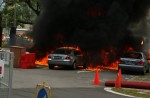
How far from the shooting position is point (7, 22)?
53594 millimetres

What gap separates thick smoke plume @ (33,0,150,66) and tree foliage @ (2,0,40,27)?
1079 centimetres

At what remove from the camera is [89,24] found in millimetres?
29641

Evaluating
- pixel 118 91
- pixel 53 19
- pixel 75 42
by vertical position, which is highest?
pixel 53 19

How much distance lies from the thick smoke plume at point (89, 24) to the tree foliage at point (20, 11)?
35.4ft

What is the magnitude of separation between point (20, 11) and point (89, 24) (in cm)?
2466

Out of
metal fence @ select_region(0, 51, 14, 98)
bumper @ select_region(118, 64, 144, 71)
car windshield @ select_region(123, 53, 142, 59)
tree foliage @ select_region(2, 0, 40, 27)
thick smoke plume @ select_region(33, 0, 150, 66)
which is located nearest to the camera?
metal fence @ select_region(0, 51, 14, 98)

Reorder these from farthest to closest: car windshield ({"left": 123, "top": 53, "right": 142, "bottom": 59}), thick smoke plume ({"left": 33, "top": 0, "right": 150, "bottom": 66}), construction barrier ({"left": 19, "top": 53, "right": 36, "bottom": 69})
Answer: thick smoke plume ({"left": 33, "top": 0, "right": 150, "bottom": 66}) → construction barrier ({"left": 19, "top": 53, "right": 36, "bottom": 69}) → car windshield ({"left": 123, "top": 53, "right": 142, "bottom": 59})

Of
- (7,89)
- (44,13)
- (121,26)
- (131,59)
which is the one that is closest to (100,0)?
(121,26)

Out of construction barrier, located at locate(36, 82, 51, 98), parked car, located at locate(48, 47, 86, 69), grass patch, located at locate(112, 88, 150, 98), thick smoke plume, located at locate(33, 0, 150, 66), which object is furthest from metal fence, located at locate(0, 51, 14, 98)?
thick smoke plume, located at locate(33, 0, 150, 66)

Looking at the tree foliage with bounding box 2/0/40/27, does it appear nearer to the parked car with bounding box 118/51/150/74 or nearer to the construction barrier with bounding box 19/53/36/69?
the construction barrier with bounding box 19/53/36/69

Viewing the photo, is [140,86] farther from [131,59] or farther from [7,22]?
[7,22]

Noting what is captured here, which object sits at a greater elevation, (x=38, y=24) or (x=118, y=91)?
(x=38, y=24)

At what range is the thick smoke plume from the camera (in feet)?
93.5

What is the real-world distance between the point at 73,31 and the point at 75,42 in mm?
1589
